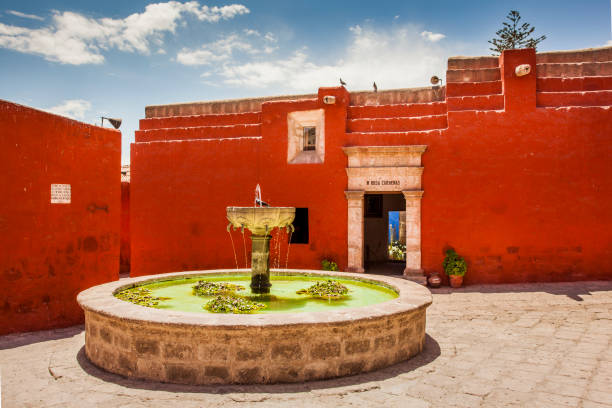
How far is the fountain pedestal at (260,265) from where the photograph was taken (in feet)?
20.0

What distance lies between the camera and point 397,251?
54.4 feet

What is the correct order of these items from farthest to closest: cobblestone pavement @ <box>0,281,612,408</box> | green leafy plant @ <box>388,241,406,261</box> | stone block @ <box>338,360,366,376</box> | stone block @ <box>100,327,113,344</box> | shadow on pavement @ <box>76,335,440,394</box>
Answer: green leafy plant @ <box>388,241,406,261</box>
stone block @ <box>100,327,113,344</box>
stone block @ <box>338,360,366,376</box>
shadow on pavement @ <box>76,335,440,394</box>
cobblestone pavement @ <box>0,281,612,408</box>

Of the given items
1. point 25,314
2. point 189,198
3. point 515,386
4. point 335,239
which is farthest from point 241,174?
point 515,386

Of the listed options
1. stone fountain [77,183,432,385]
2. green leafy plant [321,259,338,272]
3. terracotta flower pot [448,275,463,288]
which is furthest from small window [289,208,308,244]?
stone fountain [77,183,432,385]

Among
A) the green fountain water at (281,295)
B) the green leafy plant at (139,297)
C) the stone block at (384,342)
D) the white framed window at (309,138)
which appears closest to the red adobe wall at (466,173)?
the white framed window at (309,138)

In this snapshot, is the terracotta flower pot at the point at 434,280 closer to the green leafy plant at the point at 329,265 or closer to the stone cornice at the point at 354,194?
the green leafy plant at the point at 329,265

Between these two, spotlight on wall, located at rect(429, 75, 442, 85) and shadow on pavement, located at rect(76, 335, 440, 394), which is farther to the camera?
spotlight on wall, located at rect(429, 75, 442, 85)

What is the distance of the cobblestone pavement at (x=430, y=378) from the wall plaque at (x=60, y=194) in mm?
2011

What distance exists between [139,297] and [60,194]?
258 centimetres

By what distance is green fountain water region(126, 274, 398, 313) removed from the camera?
17.6 feet

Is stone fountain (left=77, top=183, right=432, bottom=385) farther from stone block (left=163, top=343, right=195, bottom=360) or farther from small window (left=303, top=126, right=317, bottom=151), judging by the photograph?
small window (left=303, top=126, right=317, bottom=151)

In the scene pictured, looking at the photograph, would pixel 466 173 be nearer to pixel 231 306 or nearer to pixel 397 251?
pixel 397 251

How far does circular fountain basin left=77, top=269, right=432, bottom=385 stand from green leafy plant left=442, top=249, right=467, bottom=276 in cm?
614

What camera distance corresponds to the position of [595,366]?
4.55 m
